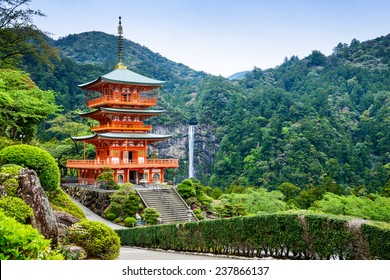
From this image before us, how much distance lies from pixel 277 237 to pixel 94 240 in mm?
3697

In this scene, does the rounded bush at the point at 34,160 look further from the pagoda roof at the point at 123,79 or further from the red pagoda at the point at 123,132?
the pagoda roof at the point at 123,79

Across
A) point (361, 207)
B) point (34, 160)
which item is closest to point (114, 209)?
point (34, 160)

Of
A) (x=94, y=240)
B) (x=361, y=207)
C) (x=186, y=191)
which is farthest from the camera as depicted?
(x=186, y=191)

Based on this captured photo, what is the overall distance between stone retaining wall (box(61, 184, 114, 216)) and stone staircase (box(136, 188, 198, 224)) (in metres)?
1.79

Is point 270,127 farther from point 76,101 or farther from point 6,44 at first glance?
point 6,44

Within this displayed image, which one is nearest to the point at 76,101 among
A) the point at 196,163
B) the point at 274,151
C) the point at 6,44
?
the point at 196,163

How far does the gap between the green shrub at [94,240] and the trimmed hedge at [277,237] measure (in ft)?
9.10

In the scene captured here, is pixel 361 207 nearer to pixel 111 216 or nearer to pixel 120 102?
pixel 111 216

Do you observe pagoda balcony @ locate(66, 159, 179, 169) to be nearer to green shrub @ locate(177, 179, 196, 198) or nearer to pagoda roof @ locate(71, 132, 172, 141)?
pagoda roof @ locate(71, 132, 172, 141)

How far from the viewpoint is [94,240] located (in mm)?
9102

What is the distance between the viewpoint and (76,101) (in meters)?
59.6

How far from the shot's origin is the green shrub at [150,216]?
20.6 meters

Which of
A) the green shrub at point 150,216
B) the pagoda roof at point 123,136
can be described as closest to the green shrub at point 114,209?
the green shrub at point 150,216

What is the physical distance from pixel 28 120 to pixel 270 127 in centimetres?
4138
